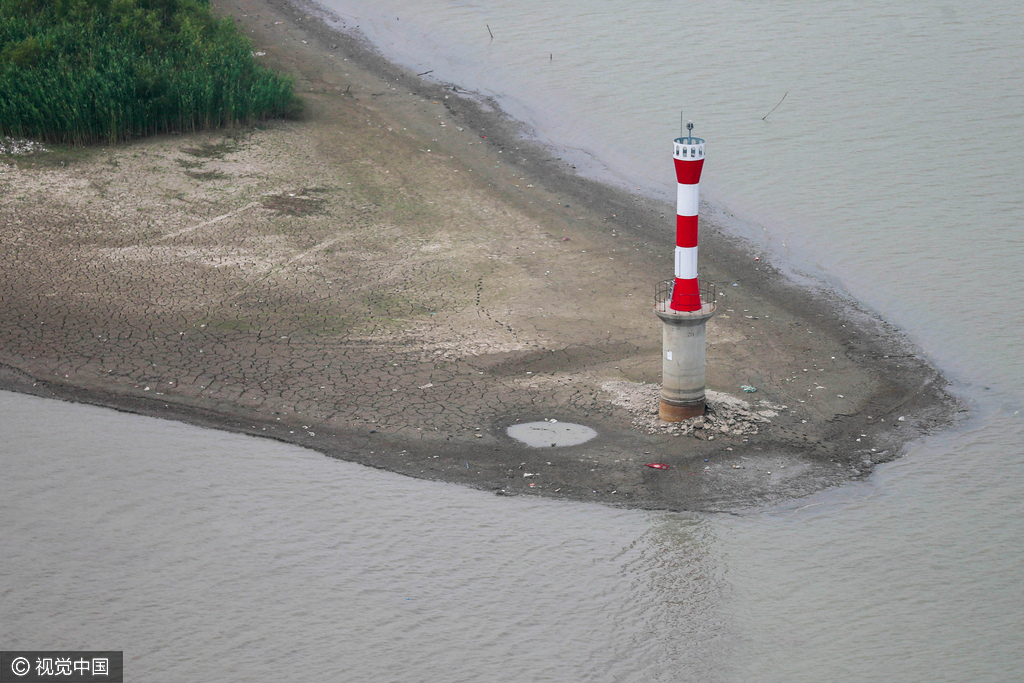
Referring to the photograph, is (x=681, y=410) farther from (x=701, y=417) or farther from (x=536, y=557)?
(x=536, y=557)

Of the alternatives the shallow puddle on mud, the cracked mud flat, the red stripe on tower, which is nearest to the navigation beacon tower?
the red stripe on tower

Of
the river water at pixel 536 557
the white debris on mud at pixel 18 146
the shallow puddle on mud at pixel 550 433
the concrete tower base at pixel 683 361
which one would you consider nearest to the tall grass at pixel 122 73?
the white debris on mud at pixel 18 146

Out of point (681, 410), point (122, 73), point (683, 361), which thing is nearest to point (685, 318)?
point (683, 361)

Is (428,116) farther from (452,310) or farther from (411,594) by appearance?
(411,594)

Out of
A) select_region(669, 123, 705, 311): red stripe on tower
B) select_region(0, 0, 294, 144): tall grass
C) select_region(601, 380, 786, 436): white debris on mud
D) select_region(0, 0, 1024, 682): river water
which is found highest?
select_region(0, 0, 294, 144): tall grass

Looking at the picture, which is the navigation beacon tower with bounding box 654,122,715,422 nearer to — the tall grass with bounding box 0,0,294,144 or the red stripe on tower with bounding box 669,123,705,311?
the red stripe on tower with bounding box 669,123,705,311

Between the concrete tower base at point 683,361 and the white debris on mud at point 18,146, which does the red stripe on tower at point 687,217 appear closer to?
the concrete tower base at point 683,361

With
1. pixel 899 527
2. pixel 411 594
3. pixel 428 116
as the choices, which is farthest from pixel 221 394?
pixel 428 116

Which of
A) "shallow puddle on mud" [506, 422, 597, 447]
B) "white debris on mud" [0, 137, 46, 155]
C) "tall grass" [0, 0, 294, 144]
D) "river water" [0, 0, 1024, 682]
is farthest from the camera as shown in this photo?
"tall grass" [0, 0, 294, 144]
